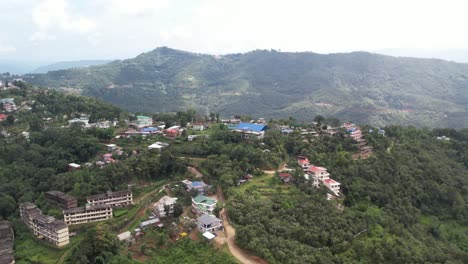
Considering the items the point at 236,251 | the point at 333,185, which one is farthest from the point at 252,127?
the point at 236,251

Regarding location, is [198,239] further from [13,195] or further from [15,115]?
[15,115]

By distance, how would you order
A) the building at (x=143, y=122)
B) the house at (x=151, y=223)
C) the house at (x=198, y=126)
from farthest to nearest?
the building at (x=143, y=122) < the house at (x=198, y=126) < the house at (x=151, y=223)

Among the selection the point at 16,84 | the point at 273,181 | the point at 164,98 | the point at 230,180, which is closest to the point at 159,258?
the point at 230,180

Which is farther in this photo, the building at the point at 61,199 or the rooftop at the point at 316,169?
the rooftop at the point at 316,169

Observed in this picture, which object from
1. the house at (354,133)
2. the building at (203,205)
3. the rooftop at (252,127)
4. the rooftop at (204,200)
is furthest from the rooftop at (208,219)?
the house at (354,133)

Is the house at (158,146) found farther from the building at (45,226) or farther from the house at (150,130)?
the building at (45,226)

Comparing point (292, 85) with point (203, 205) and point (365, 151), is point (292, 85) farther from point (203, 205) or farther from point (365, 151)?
point (203, 205)

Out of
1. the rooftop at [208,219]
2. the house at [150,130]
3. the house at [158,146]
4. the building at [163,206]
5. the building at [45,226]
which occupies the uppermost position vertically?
the house at [150,130]

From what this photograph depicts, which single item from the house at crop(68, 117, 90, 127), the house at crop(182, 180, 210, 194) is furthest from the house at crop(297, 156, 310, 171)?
the house at crop(68, 117, 90, 127)

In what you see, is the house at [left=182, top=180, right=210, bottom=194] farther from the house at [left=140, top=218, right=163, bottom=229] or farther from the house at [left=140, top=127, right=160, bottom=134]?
the house at [left=140, top=127, right=160, bottom=134]

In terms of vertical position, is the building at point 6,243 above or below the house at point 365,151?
below
